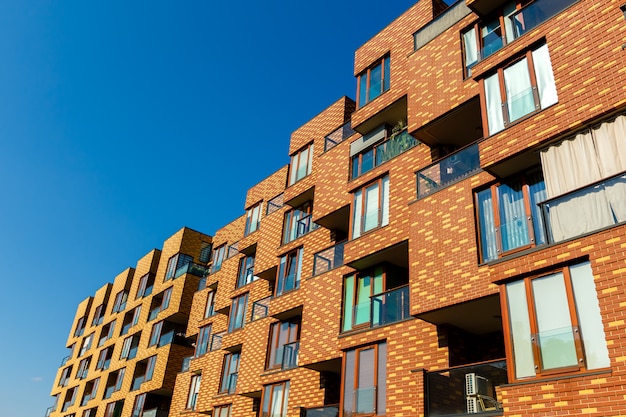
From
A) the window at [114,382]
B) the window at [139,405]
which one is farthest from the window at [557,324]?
the window at [114,382]

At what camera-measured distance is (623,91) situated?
35.4ft

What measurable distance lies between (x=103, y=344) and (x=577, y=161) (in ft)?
142

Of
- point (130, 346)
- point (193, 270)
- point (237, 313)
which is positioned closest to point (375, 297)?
point (237, 313)

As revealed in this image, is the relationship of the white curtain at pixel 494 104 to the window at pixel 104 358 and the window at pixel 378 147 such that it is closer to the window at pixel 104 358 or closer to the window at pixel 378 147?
the window at pixel 378 147

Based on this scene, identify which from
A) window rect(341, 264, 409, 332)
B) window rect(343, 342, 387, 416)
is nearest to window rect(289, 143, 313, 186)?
window rect(341, 264, 409, 332)

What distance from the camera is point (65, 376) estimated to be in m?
53.0

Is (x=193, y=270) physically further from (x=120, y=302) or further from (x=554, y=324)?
(x=554, y=324)

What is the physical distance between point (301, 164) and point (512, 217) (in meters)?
14.5

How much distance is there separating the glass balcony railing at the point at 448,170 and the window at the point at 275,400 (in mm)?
9597

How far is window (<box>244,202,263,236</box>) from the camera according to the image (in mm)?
28891

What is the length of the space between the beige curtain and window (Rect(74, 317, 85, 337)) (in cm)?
5187

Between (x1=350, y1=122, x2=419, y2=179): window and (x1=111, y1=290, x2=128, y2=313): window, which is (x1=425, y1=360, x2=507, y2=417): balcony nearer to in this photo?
(x1=350, y1=122, x2=419, y2=179): window

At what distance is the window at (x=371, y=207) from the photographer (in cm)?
1772

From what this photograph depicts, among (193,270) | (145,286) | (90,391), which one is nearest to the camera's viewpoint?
(193,270)
